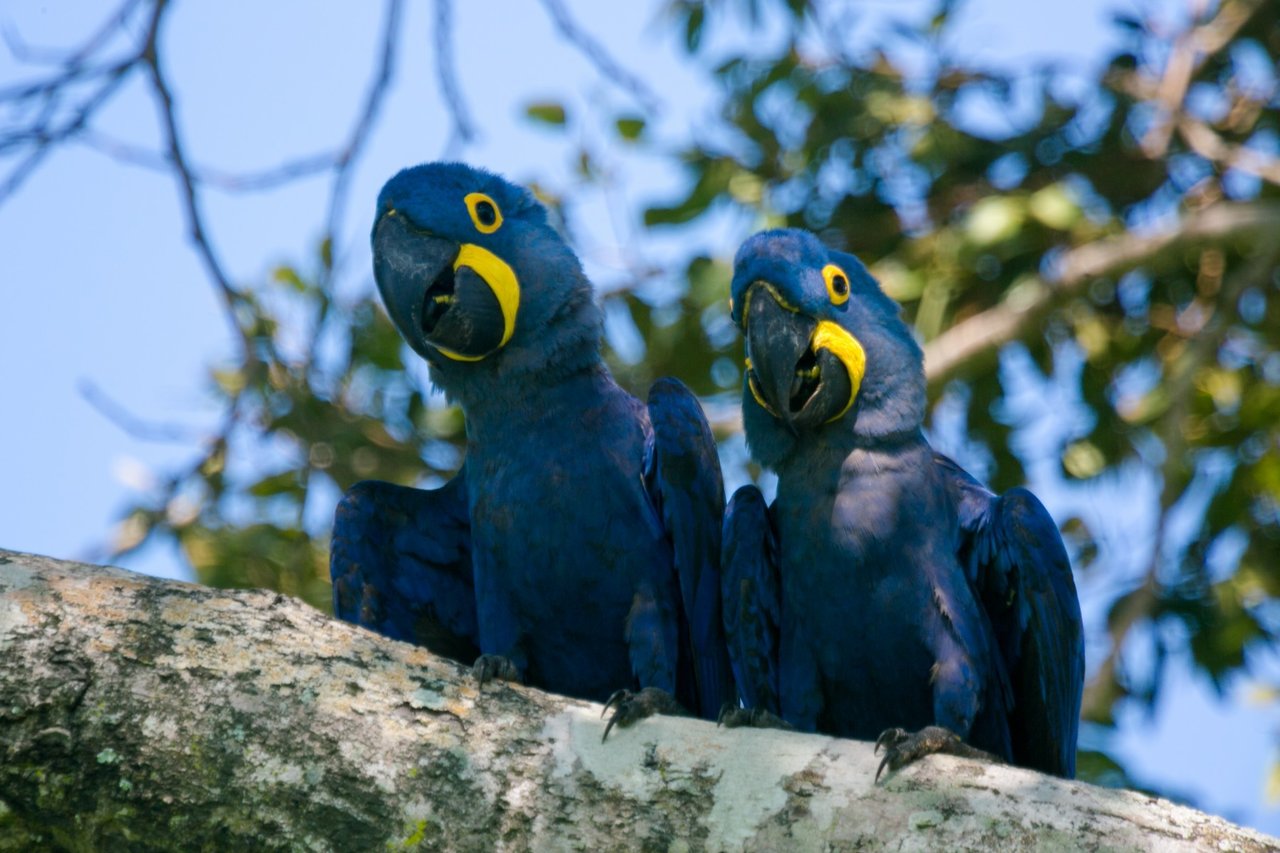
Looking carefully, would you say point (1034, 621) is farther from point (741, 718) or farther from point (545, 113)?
point (545, 113)

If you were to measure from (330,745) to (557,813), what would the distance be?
1.54 feet

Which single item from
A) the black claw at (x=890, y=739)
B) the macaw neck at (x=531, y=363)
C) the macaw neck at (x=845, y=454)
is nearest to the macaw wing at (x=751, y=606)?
the macaw neck at (x=845, y=454)

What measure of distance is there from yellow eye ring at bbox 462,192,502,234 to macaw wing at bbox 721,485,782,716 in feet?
3.87

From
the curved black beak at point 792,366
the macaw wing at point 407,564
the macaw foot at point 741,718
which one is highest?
the curved black beak at point 792,366

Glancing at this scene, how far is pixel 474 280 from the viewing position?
4.21m

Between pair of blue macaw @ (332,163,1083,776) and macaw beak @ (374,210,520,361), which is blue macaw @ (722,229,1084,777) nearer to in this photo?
pair of blue macaw @ (332,163,1083,776)

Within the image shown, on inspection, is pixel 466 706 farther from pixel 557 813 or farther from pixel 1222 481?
pixel 1222 481

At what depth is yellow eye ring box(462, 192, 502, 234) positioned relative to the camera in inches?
170

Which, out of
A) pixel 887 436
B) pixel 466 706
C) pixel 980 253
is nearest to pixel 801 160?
pixel 980 253

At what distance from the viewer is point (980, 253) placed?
640 cm

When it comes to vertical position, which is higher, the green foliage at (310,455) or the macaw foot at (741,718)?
the green foliage at (310,455)

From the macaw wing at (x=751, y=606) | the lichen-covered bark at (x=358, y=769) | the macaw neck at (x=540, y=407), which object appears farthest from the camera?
the macaw neck at (x=540, y=407)

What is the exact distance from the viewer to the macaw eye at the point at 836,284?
4.08 m

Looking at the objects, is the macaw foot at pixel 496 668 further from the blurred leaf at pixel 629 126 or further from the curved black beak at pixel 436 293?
the blurred leaf at pixel 629 126
